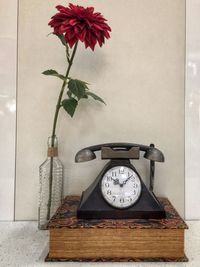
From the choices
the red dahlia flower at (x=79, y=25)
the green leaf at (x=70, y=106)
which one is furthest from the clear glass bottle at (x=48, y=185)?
the red dahlia flower at (x=79, y=25)

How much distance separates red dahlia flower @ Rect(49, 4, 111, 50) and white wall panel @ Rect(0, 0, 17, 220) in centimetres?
27

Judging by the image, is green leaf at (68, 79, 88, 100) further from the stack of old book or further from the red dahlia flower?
the stack of old book

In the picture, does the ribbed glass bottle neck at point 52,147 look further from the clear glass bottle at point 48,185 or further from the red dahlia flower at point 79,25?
the red dahlia flower at point 79,25

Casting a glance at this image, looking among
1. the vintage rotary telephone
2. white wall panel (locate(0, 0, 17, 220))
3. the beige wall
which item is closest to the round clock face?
the vintage rotary telephone

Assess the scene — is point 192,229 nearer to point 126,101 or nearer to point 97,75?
point 126,101

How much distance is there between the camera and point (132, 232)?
0.68 meters

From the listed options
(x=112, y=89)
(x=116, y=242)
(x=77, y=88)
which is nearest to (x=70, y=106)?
(x=77, y=88)

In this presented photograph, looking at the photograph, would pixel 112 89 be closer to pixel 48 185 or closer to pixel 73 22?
pixel 73 22

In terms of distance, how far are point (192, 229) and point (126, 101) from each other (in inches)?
19.6

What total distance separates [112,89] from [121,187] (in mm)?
375

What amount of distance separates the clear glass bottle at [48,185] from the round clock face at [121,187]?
203 millimetres

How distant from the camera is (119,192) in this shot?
2.51ft

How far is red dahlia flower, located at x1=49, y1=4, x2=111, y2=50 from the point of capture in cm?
75

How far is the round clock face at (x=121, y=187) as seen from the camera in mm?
755
